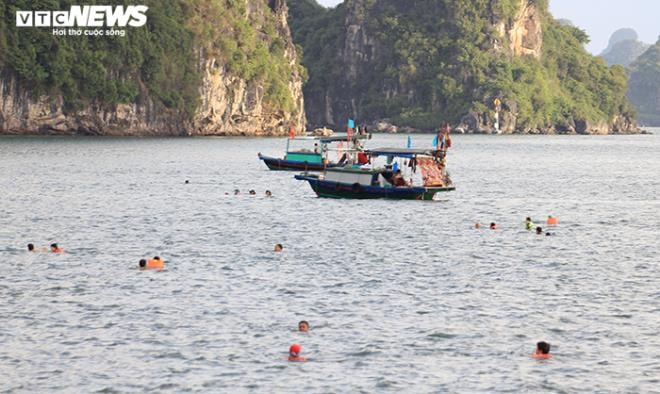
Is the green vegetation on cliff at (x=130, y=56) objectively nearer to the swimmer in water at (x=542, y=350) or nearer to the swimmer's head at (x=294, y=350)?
the swimmer's head at (x=294, y=350)

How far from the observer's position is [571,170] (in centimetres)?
11331

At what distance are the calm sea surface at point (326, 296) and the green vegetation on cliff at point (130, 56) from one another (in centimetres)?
9489

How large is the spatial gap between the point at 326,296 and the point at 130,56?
147207 millimetres

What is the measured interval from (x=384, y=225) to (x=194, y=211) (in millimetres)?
12531

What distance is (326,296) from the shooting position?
32.9m

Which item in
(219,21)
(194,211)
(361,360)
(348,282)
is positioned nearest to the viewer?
(361,360)

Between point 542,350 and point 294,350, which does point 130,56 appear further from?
point 542,350

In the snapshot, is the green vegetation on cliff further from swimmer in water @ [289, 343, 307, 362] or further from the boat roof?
swimmer in water @ [289, 343, 307, 362]

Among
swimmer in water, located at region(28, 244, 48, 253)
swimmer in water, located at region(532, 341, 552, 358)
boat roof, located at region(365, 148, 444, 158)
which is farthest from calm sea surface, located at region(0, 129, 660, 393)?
boat roof, located at region(365, 148, 444, 158)

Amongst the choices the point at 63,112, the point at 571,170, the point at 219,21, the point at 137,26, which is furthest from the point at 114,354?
the point at 219,21

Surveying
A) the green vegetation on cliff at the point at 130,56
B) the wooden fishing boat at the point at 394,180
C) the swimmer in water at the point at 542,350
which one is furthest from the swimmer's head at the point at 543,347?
the green vegetation on cliff at the point at 130,56

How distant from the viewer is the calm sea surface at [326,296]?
80.1ft

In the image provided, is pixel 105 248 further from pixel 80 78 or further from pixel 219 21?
pixel 219 21

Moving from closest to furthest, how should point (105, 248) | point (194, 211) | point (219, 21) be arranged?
1. point (105, 248)
2. point (194, 211)
3. point (219, 21)
